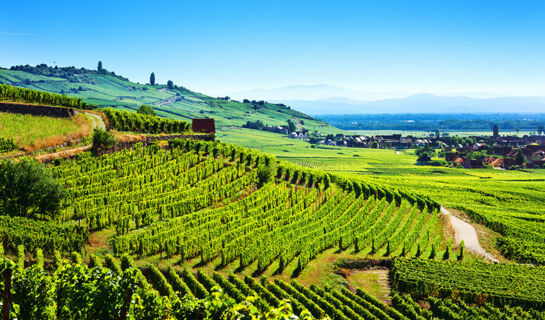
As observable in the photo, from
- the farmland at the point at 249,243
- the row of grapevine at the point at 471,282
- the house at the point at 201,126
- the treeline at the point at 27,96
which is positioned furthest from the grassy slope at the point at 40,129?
the row of grapevine at the point at 471,282

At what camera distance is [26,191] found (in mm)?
34969

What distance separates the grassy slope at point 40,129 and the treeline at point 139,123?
212 inches

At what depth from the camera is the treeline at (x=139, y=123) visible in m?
71.6

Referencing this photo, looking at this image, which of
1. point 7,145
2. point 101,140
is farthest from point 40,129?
point 101,140

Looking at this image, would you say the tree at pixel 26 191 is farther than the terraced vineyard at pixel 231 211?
No

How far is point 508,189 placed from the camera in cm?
9900

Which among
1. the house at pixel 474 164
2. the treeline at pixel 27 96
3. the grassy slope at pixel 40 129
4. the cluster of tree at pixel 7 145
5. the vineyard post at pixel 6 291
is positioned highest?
the treeline at pixel 27 96

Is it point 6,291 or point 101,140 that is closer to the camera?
point 6,291

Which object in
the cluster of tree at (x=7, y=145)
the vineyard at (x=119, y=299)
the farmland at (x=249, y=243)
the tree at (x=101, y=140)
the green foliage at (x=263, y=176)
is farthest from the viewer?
the green foliage at (x=263, y=176)

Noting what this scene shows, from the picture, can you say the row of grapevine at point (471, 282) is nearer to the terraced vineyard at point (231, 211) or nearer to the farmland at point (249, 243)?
the farmland at point (249, 243)

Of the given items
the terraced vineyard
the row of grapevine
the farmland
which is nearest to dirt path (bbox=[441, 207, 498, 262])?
the farmland

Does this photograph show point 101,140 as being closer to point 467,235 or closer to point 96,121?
point 96,121

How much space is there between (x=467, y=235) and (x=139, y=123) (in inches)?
2399

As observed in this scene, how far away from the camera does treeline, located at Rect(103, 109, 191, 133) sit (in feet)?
235
